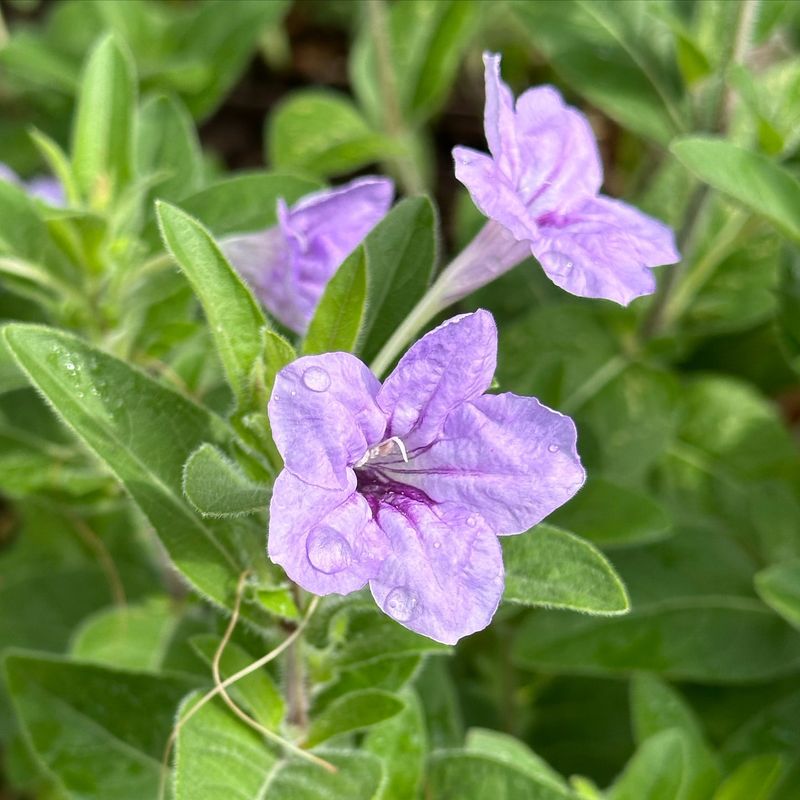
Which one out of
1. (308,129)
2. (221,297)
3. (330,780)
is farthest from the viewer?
(308,129)

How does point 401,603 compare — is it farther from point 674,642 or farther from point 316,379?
point 674,642

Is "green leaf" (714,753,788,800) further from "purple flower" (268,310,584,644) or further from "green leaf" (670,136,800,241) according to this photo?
"purple flower" (268,310,584,644)

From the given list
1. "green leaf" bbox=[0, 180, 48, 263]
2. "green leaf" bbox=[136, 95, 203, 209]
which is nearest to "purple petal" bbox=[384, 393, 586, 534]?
"green leaf" bbox=[0, 180, 48, 263]

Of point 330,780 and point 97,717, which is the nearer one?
point 330,780

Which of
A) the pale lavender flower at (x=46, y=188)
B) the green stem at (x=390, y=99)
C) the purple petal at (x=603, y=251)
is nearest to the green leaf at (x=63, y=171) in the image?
the pale lavender flower at (x=46, y=188)

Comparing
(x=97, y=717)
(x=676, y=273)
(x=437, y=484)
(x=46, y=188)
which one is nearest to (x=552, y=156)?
(x=437, y=484)

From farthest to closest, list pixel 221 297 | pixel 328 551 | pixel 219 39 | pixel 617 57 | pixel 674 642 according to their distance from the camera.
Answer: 1. pixel 219 39
2. pixel 617 57
3. pixel 674 642
4. pixel 221 297
5. pixel 328 551

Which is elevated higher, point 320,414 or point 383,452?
point 320,414
